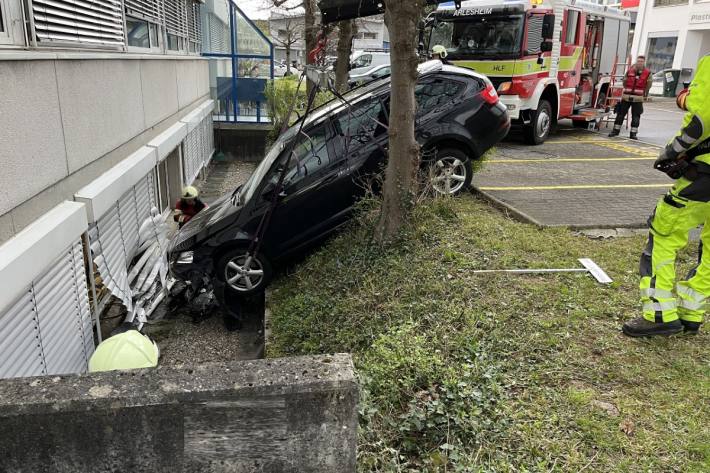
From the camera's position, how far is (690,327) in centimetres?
373

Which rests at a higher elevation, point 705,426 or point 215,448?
point 215,448

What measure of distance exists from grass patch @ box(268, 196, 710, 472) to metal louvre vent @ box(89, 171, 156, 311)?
5.15 feet

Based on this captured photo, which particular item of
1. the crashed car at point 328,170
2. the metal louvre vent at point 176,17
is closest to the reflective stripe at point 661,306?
the crashed car at point 328,170

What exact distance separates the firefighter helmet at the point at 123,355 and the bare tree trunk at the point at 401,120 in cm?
238

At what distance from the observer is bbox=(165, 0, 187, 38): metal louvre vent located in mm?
9710

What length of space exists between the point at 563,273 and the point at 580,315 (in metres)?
0.81

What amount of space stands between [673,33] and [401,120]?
31192 millimetres

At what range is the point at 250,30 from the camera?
607 inches

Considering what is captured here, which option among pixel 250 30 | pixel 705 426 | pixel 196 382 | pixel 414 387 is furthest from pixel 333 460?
pixel 250 30

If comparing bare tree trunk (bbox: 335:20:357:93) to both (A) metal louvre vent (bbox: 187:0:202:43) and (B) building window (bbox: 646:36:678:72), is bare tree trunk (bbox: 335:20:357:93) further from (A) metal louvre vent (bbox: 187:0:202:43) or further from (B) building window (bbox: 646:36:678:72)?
(B) building window (bbox: 646:36:678:72)

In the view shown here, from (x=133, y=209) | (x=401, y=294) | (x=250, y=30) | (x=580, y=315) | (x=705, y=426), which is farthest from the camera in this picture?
(x=250, y=30)

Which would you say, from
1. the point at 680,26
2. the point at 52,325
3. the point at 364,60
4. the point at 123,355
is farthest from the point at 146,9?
the point at 680,26

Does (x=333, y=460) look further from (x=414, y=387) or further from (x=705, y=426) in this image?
(x=705, y=426)

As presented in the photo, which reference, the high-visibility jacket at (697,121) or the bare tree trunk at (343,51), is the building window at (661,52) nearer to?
the bare tree trunk at (343,51)
